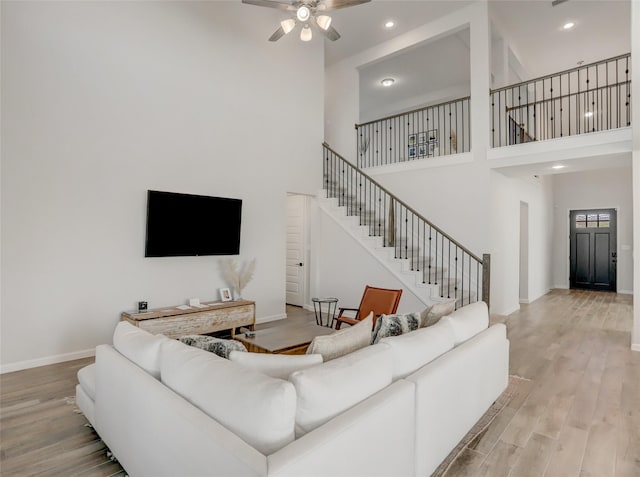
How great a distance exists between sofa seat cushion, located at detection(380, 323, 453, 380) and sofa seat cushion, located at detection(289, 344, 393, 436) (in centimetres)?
13

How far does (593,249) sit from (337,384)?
10586 mm

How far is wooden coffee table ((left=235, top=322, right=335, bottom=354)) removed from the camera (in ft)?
10.3

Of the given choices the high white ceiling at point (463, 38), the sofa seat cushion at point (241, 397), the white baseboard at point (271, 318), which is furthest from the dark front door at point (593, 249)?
the sofa seat cushion at point (241, 397)

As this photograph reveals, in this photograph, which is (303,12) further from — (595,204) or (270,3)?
(595,204)

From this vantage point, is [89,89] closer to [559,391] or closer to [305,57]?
[305,57]

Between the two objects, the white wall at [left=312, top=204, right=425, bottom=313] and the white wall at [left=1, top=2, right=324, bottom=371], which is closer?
the white wall at [left=1, top=2, right=324, bottom=371]

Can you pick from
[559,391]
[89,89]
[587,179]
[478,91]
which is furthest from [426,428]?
[587,179]

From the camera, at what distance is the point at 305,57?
645 cm

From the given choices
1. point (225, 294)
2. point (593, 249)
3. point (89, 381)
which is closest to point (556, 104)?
point (593, 249)

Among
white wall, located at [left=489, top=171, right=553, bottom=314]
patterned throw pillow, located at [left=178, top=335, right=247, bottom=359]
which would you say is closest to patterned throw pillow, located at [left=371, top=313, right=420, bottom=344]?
patterned throw pillow, located at [left=178, top=335, right=247, bottom=359]

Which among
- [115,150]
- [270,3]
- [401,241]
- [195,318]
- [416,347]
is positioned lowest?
[195,318]

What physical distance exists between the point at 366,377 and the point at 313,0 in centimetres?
413

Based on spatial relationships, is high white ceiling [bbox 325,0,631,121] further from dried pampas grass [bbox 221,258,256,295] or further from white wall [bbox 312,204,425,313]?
dried pampas grass [bbox 221,258,256,295]

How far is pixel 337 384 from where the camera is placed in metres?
1.50
